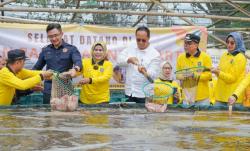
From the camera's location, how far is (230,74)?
779 centimetres

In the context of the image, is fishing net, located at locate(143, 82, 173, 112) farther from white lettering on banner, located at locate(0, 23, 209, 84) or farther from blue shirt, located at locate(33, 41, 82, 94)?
white lettering on banner, located at locate(0, 23, 209, 84)

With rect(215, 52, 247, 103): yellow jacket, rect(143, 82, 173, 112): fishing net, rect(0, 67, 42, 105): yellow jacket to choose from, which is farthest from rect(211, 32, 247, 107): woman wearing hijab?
rect(0, 67, 42, 105): yellow jacket

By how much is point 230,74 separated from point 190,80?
0.56 m

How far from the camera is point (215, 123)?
6.41 metres

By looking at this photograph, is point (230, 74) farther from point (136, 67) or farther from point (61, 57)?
point (61, 57)

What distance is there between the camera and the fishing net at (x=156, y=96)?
7.68m

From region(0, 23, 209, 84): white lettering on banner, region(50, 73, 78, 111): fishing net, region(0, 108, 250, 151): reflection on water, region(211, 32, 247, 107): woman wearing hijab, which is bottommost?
region(0, 108, 250, 151): reflection on water

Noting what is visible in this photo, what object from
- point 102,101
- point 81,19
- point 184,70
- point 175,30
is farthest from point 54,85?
point 81,19

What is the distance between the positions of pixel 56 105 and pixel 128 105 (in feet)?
3.47

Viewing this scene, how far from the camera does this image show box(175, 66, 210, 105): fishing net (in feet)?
25.8

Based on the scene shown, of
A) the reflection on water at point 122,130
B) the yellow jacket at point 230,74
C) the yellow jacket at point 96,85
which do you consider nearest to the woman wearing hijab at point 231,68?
the yellow jacket at point 230,74

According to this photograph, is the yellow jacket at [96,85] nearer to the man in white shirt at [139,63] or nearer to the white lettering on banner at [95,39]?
the man in white shirt at [139,63]

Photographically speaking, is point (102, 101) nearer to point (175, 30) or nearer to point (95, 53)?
point (95, 53)

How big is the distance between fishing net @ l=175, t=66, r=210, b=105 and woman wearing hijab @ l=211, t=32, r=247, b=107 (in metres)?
0.24
